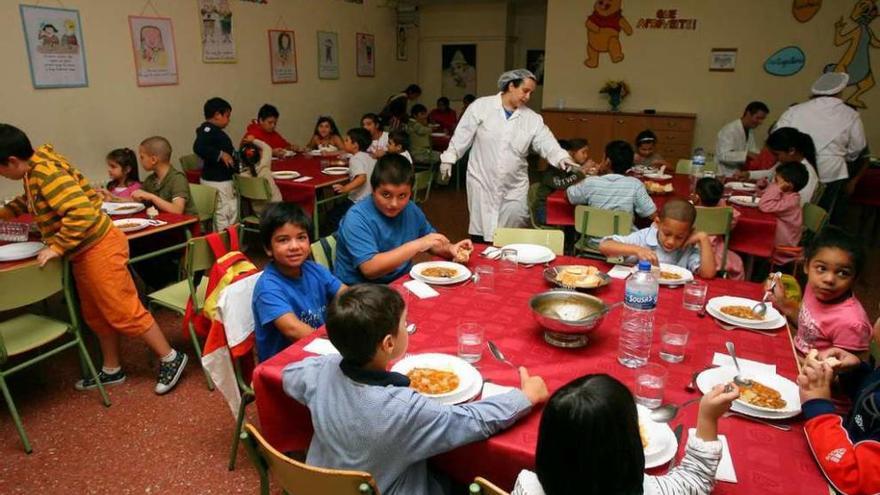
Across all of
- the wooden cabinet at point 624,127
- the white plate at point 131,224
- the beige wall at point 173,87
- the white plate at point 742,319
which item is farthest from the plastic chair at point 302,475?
the wooden cabinet at point 624,127

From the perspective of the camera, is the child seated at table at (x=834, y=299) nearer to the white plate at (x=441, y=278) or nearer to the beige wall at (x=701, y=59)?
the white plate at (x=441, y=278)

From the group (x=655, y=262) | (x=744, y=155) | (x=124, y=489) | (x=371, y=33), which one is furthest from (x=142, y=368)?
(x=371, y=33)

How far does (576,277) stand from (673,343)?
60 cm

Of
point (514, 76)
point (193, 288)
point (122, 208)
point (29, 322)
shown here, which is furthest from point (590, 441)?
point (122, 208)

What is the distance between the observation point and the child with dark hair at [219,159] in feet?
15.9

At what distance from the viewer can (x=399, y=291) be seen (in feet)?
7.48

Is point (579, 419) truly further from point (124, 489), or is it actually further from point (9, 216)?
point (9, 216)

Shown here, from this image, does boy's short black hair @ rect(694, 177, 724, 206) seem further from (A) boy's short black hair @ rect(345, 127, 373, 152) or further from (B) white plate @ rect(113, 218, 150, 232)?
(B) white plate @ rect(113, 218, 150, 232)

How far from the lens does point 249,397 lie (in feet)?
7.64

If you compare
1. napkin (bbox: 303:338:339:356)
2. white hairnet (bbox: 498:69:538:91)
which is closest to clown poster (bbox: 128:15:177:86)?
white hairnet (bbox: 498:69:538:91)

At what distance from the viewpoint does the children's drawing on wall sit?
716 centimetres

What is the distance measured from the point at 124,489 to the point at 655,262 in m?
2.53

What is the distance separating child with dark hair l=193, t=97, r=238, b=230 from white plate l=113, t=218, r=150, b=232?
1.20 meters

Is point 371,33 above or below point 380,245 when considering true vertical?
above
